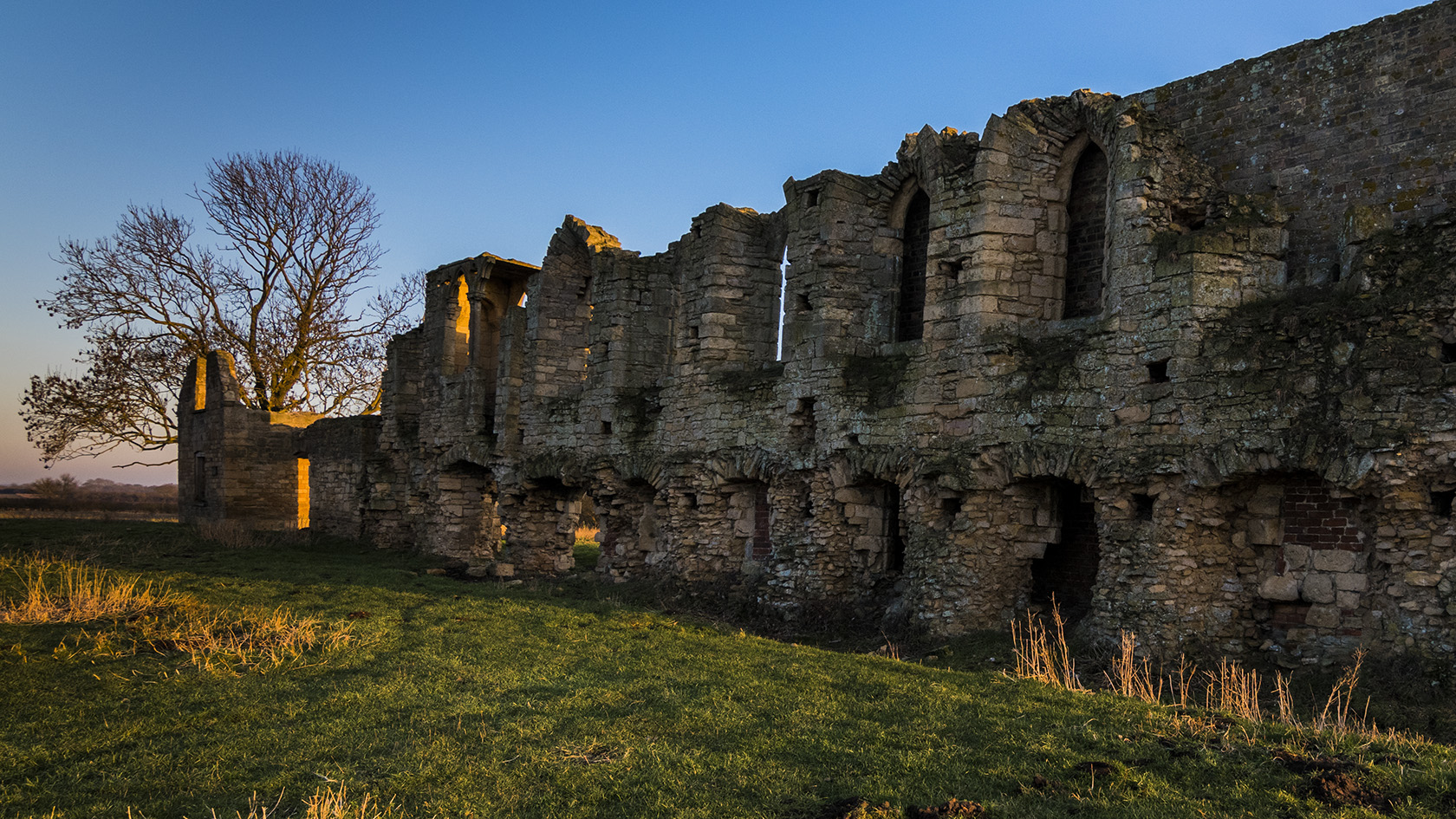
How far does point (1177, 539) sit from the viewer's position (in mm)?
10531

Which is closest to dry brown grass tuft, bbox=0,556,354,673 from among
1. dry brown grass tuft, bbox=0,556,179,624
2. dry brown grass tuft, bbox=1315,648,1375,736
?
dry brown grass tuft, bbox=0,556,179,624

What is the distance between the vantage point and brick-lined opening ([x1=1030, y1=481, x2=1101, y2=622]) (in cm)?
1263

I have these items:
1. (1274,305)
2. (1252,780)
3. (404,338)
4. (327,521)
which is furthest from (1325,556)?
(327,521)

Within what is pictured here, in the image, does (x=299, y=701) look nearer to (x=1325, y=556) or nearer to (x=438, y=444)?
(x=1325, y=556)

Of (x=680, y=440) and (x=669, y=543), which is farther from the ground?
(x=680, y=440)

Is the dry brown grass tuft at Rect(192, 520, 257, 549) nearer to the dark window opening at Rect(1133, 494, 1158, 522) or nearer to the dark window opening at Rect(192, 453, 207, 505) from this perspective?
the dark window opening at Rect(192, 453, 207, 505)

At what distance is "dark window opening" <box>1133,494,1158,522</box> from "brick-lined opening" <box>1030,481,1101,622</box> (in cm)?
138

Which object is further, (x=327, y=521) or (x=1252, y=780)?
(x=327, y=521)

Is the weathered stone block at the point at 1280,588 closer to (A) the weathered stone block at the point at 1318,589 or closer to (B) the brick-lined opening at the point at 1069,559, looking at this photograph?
(A) the weathered stone block at the point at 1318,589

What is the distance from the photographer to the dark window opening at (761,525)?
53.9ft

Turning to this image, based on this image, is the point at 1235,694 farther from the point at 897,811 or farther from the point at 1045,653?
the point at 897,811

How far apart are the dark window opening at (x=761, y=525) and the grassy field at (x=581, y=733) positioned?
14.2 feet

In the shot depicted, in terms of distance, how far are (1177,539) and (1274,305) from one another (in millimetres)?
2618

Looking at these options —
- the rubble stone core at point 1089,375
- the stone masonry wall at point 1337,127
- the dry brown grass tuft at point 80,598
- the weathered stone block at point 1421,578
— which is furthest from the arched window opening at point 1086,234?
the dry brown grass tuft at point 80,598
